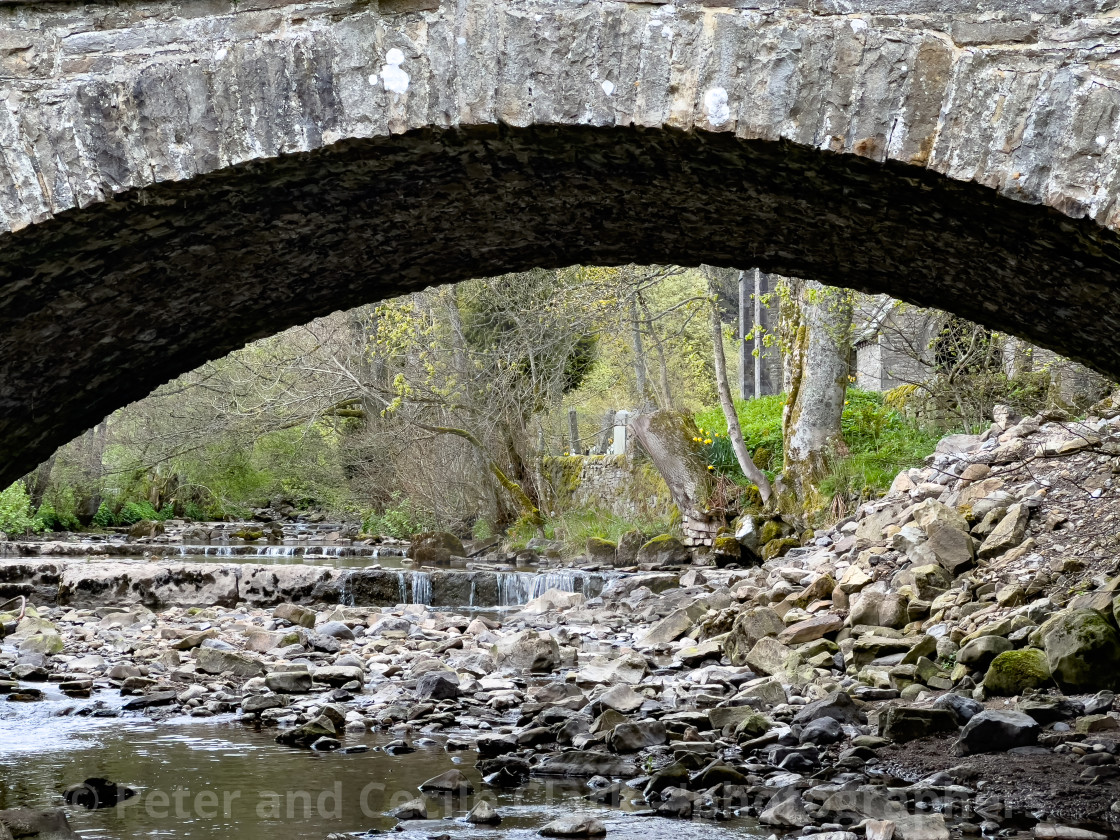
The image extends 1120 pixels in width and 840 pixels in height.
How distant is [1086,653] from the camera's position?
4.64 m

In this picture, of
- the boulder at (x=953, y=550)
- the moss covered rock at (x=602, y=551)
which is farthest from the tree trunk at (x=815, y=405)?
the boulder at (x=953, y=550)

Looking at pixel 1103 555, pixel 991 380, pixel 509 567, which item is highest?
pixel 991 380

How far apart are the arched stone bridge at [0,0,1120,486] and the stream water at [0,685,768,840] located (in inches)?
75.3

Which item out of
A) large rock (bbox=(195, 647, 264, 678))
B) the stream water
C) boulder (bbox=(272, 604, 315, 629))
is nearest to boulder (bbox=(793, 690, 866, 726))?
the stream water

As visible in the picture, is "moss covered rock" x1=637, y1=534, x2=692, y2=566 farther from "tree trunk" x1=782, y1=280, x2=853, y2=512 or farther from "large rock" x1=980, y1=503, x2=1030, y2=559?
"large rock" x1=980, y1=503, x2=1030, y2=559

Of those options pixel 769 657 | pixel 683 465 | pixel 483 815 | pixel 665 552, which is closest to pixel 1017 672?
pixel 769 657

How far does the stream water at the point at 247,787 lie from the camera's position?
3674 millimetres


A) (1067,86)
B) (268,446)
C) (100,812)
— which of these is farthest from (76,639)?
(268,446)

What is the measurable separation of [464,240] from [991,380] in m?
8.43

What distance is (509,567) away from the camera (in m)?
14.3

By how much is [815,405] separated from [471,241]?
8989 millimetres

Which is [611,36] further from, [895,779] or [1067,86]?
[895,779]

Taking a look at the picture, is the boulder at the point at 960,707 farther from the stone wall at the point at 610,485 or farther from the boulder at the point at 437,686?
the stone wall at the point at 610,485

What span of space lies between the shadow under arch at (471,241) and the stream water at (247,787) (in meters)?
1.42
